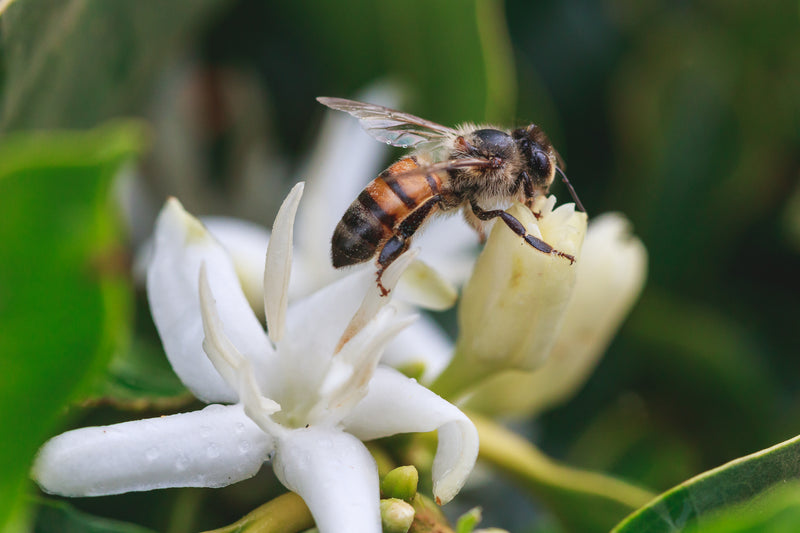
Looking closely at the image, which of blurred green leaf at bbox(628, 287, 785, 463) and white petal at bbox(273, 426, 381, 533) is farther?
blurred green leaf at bbox(628, 287, 785, 463)

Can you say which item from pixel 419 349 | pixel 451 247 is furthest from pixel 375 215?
pixel 451 247

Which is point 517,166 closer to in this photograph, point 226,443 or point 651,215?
point 226,443

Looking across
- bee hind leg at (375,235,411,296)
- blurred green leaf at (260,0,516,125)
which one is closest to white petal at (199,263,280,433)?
bee hind leg at (375,235,411,296)

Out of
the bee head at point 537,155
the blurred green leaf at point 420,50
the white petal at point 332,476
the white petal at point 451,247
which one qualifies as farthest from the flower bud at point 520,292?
the blurred green leaf at point 420,50

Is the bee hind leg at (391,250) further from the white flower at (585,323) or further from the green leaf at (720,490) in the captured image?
the green leaf at (720,490)

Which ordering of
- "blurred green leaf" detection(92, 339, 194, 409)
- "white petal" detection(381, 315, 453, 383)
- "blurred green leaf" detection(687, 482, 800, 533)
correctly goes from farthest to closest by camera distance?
"white petal" detection(381, 315, 453, 383)
"blurred green leaf" detection(92, 339, 194, 409)
"blurred green leaf" detection(687, 482, 800, 533)

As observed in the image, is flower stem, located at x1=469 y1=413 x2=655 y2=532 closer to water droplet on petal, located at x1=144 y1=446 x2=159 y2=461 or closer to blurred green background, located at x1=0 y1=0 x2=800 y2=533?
blurred green background, located at x1=0 y1=0 x2=800 y2=533

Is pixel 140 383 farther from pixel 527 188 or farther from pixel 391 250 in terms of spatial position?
pixel 527 188
